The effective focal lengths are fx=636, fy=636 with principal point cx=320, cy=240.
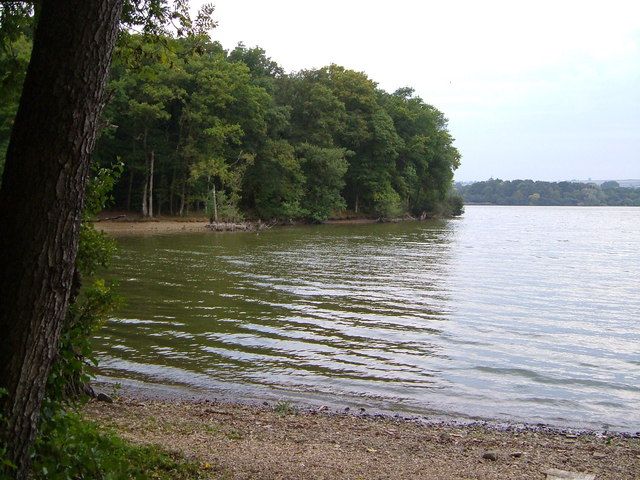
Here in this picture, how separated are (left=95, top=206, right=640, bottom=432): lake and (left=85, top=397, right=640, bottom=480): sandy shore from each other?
1196 millimetres

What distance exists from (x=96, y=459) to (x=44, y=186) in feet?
6.78

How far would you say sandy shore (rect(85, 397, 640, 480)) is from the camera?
21.0ft

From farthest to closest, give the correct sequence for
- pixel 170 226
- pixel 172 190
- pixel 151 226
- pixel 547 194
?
1. pixel 547 194
2. pixel 172 190
3. pixel 170 226
4. pixel 151 226

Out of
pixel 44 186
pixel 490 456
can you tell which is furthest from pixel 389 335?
pixel 44 186

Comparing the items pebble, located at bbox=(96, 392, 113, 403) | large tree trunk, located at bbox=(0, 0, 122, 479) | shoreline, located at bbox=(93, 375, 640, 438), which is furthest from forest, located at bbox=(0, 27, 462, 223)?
large tree trunk, located at bbox=(0, 0, 122, 479)

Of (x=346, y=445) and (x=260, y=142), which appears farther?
(x=260, y=142)

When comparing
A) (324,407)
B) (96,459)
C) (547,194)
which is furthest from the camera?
(547,194)

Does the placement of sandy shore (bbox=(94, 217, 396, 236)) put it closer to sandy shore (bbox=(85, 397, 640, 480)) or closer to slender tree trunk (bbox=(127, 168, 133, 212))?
slender tree trunk (bbox=(127, 168, 133, 212))

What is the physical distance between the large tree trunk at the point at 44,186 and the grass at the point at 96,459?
0.34m

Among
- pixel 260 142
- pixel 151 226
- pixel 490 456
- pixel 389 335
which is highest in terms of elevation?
pixel 260 142

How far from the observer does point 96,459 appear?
4617mm

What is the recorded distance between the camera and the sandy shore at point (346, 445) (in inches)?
252

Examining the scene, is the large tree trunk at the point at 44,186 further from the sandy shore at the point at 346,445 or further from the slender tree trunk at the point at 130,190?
the slender tree trunk at the point at 130,190

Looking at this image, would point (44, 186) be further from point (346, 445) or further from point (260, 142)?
point (260, 142)
